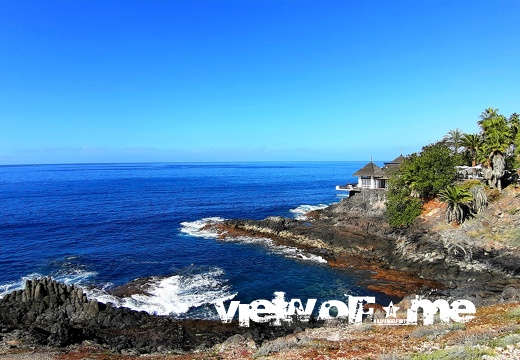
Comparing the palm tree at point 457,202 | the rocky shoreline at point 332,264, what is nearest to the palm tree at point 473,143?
the rocky shoreline at point 332,264

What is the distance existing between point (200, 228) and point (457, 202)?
120ft

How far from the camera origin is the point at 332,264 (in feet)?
118

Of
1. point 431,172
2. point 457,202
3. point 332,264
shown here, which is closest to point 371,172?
point 431,172

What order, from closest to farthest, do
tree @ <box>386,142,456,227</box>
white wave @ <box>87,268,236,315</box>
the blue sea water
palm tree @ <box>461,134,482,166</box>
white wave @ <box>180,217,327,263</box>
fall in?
white wave @ <box>87,268,236,315</box> → the blue sea water → white wave @ <box>180,217,327,263</box> → tree @ <box>386,142,456,227</box> → palm tree @ <box>461,134,482,166</box>

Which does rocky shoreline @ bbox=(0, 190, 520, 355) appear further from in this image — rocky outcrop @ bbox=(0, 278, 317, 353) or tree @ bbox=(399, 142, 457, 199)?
tree @ bbox=(399, 142, 457, 199)

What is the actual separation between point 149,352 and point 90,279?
16.6 meters

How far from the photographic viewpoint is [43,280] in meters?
26.3

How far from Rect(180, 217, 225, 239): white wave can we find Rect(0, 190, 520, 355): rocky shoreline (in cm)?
174

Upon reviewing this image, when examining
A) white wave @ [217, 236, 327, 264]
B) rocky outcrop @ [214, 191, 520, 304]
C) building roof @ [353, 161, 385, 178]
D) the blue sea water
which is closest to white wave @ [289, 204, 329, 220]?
the blue sea water

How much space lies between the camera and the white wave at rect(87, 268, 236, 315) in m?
26.8

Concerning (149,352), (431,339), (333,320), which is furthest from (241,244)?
(431,339)

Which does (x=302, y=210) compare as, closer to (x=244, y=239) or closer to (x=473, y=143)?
(x=244, y=239)

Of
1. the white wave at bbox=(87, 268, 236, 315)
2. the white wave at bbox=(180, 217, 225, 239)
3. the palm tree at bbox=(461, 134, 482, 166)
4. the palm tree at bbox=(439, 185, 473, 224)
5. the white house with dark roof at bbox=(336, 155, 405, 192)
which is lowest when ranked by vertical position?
the white wave at bbox=(87, 268, 236, 315)

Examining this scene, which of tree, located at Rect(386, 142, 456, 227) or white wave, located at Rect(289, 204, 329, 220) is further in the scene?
white wave, located at Rect(289, 204, 329, 220)
